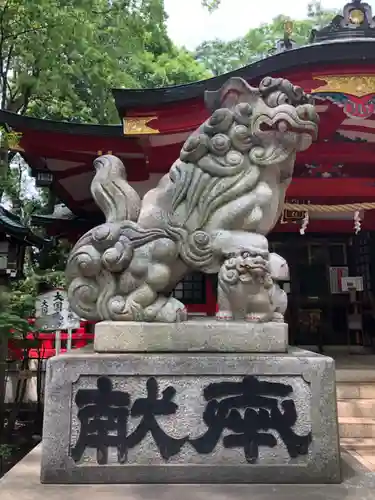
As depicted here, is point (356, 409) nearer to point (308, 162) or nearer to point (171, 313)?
point (171, 313)

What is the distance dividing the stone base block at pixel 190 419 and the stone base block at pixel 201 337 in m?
0.09

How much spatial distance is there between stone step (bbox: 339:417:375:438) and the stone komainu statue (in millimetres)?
3101

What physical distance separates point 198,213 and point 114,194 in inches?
22.2

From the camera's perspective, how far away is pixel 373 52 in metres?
6.08

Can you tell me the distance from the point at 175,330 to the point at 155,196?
2.80 feet

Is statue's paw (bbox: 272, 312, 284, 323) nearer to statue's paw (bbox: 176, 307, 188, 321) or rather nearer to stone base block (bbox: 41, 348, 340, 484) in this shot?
stone base block (bbox: 41, 348, 340, 484)

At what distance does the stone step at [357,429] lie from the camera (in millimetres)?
4984

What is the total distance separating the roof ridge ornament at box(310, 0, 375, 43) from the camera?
308 inches

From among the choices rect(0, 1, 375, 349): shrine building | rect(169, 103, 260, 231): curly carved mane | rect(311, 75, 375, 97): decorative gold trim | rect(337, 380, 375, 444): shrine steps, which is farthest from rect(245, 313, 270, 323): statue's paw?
rect(311, 75, 375, 97): decorative gold trim

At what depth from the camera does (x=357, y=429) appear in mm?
5016

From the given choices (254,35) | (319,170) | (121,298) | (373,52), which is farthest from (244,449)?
(254,35)

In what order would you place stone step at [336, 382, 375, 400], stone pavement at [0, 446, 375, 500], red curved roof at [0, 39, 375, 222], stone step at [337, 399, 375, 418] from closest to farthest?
stone pavement at [0, 446, 375, 500] < stone step at [337, 399, 375, 418] < stone step at [336, 382, 375, 400] < red curved roof at [0, 39, 375, 222]

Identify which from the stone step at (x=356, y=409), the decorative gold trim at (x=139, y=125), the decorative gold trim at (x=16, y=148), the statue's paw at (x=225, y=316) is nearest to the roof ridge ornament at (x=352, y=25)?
the decorative gold trim at (x=139, y=125)

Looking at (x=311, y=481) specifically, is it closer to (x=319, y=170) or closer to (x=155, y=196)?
(x=155, y=196)
